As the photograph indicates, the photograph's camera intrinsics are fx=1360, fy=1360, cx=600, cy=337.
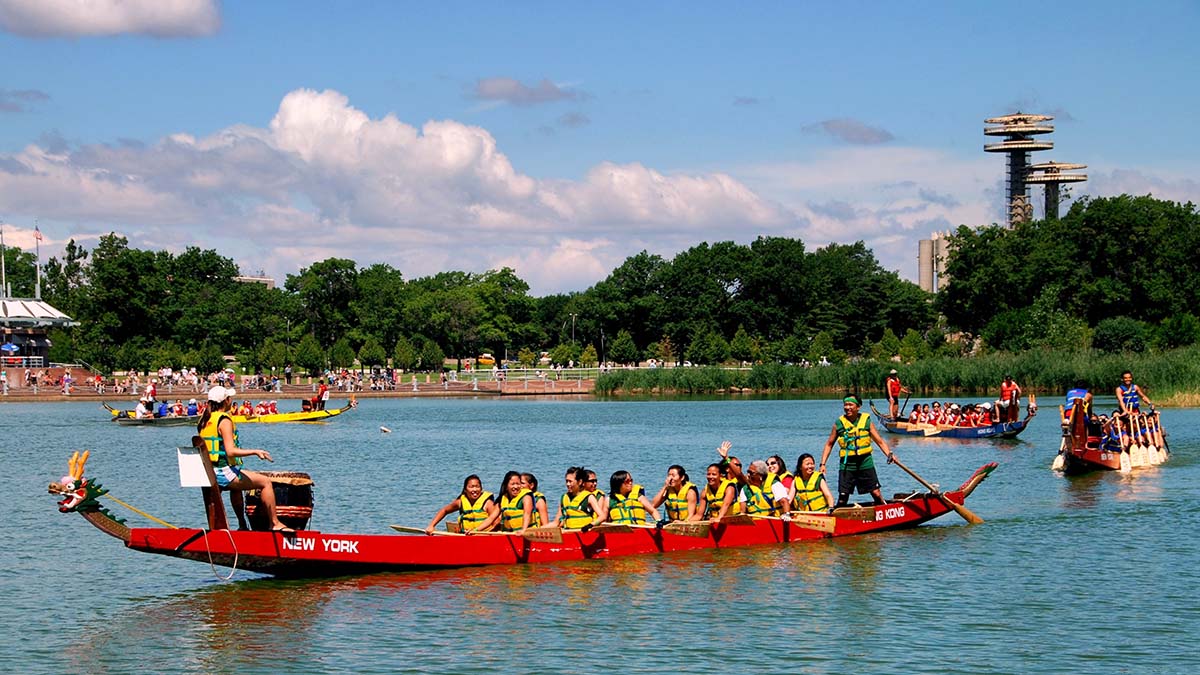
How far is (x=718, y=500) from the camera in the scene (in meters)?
21.6

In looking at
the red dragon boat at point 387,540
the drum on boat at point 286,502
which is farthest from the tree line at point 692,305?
the drum on boat at point 286,502

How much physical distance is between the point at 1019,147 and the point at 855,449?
130 meters

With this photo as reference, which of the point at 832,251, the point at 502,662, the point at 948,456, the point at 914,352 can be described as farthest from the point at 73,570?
the point at 832,251

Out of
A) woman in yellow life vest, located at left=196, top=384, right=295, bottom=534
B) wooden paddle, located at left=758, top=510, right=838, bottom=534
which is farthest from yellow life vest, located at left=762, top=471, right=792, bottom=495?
woman in yellow life vest, located at left=196, top=384, right=295, bottom=534

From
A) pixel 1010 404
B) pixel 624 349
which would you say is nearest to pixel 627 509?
pixel 1010 404

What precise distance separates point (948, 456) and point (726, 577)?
863 inches

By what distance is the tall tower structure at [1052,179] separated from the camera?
5674 inches

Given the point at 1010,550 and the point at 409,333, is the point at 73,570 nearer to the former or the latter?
the point at 1010,550

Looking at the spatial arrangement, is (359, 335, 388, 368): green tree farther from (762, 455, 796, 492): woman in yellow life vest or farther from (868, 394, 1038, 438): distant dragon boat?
(762, 455, 796, 492): woman in yellow life vest

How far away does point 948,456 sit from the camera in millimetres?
39938

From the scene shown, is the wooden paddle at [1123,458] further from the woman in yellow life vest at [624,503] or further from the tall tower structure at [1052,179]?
the tall tower structure at [1052,179]

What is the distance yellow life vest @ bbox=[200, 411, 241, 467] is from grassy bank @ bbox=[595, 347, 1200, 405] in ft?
161

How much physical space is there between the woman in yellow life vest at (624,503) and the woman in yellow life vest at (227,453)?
510 centimetres

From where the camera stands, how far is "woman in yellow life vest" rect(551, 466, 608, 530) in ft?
66.8
